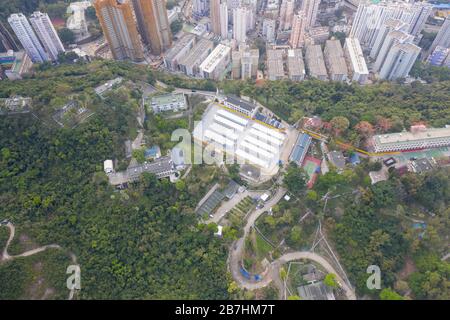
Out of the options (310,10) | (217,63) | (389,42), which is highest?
(310,10)

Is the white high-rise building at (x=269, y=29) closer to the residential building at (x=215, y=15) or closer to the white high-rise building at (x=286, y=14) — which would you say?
the white high-rise building at (x=286, y=14)

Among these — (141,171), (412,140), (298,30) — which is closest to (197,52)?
(298,30)

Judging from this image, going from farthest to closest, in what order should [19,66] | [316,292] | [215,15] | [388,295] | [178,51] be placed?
1. [215,15]
2. [178,51]
3. [19,66]
4. [316,292]
5. [388,295]

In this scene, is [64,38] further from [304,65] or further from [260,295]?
[260,295]

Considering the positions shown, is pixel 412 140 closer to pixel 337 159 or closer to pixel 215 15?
pixel 337 159

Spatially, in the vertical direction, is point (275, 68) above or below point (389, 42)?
below

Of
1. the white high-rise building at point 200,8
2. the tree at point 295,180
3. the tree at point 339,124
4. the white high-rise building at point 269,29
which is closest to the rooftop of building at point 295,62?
the white high-rise building at point 269,29
